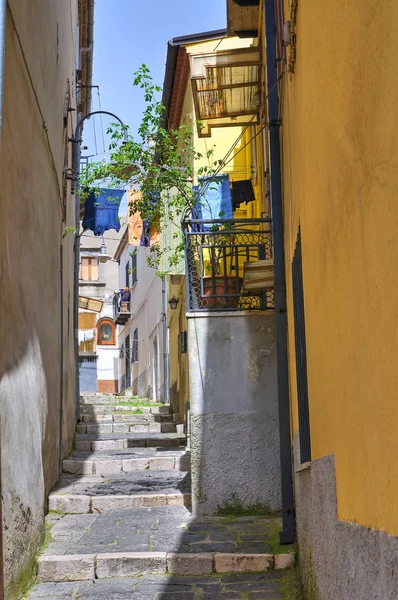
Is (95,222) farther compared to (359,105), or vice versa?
(95,222)

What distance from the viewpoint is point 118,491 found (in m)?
10.1

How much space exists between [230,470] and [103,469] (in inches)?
107

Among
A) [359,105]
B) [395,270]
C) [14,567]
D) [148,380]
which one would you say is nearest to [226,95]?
[14,567]

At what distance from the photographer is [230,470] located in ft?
30.5

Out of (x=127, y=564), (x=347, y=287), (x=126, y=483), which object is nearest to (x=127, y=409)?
(x=126, y=483)

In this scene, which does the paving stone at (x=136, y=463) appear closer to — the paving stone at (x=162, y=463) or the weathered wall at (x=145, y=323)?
the paving stone at (x=162, y=463)

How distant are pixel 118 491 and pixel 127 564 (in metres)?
2.62

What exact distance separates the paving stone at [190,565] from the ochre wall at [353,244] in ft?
8.20

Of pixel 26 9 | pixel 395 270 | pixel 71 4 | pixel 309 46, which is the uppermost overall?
pixel 71 4

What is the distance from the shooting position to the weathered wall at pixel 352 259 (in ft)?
9.52

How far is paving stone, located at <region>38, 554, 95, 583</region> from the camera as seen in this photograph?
7.38 metres

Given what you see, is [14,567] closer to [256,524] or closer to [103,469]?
[256,524]

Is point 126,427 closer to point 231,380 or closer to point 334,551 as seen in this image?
point 231,380

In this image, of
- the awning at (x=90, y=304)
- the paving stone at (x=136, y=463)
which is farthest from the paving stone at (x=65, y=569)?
the awning at (x=90, y=304)
